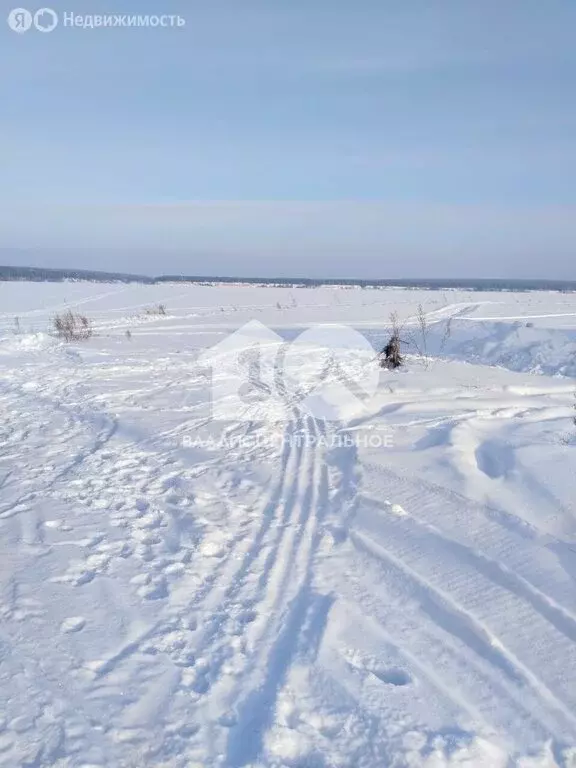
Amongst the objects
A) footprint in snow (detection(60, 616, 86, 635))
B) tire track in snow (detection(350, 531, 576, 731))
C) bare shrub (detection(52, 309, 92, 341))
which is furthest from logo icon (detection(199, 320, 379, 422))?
footprint in snow (detection(60, 616, 86, 635))

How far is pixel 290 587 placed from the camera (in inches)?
144

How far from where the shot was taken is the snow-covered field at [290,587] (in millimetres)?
2549

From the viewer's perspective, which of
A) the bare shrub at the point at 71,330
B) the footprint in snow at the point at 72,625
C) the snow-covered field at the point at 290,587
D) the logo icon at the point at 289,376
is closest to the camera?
the snow-covered field at the point at 290,587

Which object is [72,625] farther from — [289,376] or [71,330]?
[71,330]

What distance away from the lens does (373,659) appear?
9.91 ft

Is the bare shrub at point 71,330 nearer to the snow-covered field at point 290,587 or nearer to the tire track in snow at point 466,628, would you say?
the snow-covered field at point 290,587

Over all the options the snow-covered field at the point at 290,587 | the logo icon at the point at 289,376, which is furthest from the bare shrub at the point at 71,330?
the snow-covered field at the point at 290,587

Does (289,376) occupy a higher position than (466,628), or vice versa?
(289,376)

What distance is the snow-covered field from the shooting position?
255 centimetres

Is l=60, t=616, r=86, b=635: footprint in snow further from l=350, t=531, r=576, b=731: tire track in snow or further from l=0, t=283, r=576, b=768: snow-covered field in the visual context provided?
l=350, t=531, r=576, b=731: tire track in snow

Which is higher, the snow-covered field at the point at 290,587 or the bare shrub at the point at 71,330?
the bare shrub at the point at 71,330

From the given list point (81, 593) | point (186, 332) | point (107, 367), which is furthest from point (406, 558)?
point (186, 332)

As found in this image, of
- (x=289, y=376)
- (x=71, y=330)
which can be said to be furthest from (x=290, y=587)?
(x=71, y=330)

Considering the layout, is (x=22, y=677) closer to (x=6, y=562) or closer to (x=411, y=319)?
(x=6, y=562)
